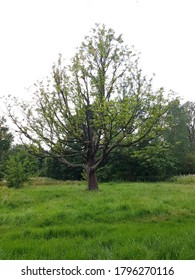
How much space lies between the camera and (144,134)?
15.3 meters

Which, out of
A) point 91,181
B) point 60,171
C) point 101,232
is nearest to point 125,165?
point 60,171

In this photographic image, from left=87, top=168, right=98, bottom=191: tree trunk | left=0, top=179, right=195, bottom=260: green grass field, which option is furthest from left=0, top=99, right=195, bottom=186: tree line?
left=0, top=179, right=195, bottom=260: green grass field

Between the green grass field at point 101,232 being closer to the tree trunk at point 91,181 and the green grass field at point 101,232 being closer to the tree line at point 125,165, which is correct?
the tree trunk at point 91,181

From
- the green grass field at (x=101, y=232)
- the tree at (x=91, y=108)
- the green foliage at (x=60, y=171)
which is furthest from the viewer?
the green foliage at (x=60, y=171)

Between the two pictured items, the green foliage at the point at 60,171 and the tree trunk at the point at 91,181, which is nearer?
the tree trunk at the point at 91,181

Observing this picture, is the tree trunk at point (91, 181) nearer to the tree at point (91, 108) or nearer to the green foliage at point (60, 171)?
the tree at point (91, 108)

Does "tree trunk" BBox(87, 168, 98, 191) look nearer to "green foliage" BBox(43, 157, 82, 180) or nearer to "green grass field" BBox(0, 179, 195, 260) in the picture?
"green grass field" BBox(0, 179, 195, 260)

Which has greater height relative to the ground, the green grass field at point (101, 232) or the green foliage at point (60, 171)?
the green foliage at point (60, 171)

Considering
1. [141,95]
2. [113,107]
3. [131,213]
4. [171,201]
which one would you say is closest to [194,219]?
[131,213]

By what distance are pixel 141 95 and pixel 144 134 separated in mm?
2253

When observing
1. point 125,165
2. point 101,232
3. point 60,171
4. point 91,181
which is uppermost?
point 125,165

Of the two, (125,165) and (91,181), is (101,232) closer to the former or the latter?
(91,181)

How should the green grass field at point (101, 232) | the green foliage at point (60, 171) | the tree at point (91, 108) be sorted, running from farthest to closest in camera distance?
the green foliage at point (60, 171) < the tree at point (91, 108) < the green grass field at point (101, 232)

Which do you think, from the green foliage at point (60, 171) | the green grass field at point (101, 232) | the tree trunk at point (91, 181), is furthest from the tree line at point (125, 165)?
the green grass field at point (101, 232)
